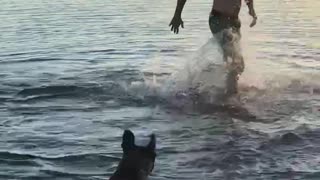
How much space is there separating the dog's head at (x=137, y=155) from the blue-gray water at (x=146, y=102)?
1.45 metres

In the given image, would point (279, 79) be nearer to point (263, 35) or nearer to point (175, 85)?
point (175, 85)

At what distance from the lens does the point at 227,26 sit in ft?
28.8

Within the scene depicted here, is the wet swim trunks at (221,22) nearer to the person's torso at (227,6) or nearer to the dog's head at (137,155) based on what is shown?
the person's torso at (227,6)

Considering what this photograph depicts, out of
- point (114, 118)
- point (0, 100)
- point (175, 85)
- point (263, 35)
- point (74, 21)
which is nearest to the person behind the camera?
point (114, 118)

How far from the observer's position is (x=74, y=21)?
1636 cm

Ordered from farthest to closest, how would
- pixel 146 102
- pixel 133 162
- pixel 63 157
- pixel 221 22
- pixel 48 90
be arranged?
pixel 48 90 → pixel 221 22 → pixel 146 102 → pixel 63 157 → pixel 133 162

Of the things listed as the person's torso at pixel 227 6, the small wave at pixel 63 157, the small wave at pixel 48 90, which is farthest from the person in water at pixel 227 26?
the small wave at pixel 63 157

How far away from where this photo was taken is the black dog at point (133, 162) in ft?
13.9

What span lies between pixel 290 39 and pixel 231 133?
6.41 meters

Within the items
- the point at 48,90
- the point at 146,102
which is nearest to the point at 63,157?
the point at 146,102

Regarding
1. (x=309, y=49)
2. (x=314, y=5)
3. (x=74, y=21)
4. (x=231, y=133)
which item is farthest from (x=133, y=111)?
(x=314, y=5)

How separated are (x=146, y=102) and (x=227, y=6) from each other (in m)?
1.50

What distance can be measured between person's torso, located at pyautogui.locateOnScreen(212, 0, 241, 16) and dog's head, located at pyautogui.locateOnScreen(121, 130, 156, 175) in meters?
4.49

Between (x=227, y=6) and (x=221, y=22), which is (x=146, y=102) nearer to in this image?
(x=221, y=22)
